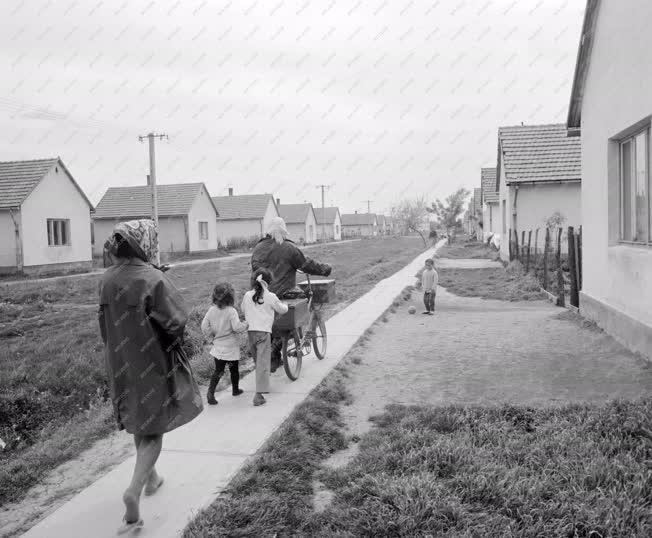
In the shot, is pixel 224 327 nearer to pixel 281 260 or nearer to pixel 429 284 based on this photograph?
pixel 281 260

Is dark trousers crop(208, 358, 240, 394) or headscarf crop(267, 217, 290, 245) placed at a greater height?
headscarf crop(267, 217, 290, 245)

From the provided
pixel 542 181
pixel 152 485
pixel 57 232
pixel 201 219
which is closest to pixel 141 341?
pixel 152 485

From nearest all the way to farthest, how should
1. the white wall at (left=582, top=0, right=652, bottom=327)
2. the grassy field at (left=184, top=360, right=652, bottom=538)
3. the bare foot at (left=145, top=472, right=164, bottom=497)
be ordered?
the grassy field at (left=184, top=360, right=652, bottom=538), the bare foot at (left=145, top=472, right=164, bottom=497), the white wall at (left=582, top=0, right=652, bottom=327)

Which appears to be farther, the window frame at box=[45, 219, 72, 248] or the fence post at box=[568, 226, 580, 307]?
the window frame at box=[45, 219, 72, 248]

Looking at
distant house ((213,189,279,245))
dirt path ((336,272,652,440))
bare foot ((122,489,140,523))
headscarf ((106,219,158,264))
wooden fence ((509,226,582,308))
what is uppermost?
distant house ((213,189,279,245))

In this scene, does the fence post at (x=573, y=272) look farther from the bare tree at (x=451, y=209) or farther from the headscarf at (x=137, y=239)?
the bare tree at (x=451, y=209)

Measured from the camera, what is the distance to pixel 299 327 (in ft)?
22.0

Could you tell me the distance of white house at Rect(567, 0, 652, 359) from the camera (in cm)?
739

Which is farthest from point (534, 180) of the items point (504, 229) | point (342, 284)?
point (342, 284)

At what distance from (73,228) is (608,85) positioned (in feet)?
81.5

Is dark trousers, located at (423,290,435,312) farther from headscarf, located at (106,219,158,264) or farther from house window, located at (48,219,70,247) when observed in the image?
house window, located at (48,219,70,247)

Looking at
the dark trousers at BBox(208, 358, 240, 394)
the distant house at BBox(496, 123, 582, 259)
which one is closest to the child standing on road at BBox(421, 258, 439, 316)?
the dark trousers at BBox(208, 358, 240, 394)

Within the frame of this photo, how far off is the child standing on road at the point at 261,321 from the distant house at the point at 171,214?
33.2 m

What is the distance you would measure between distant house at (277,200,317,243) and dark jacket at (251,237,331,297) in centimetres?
6651
